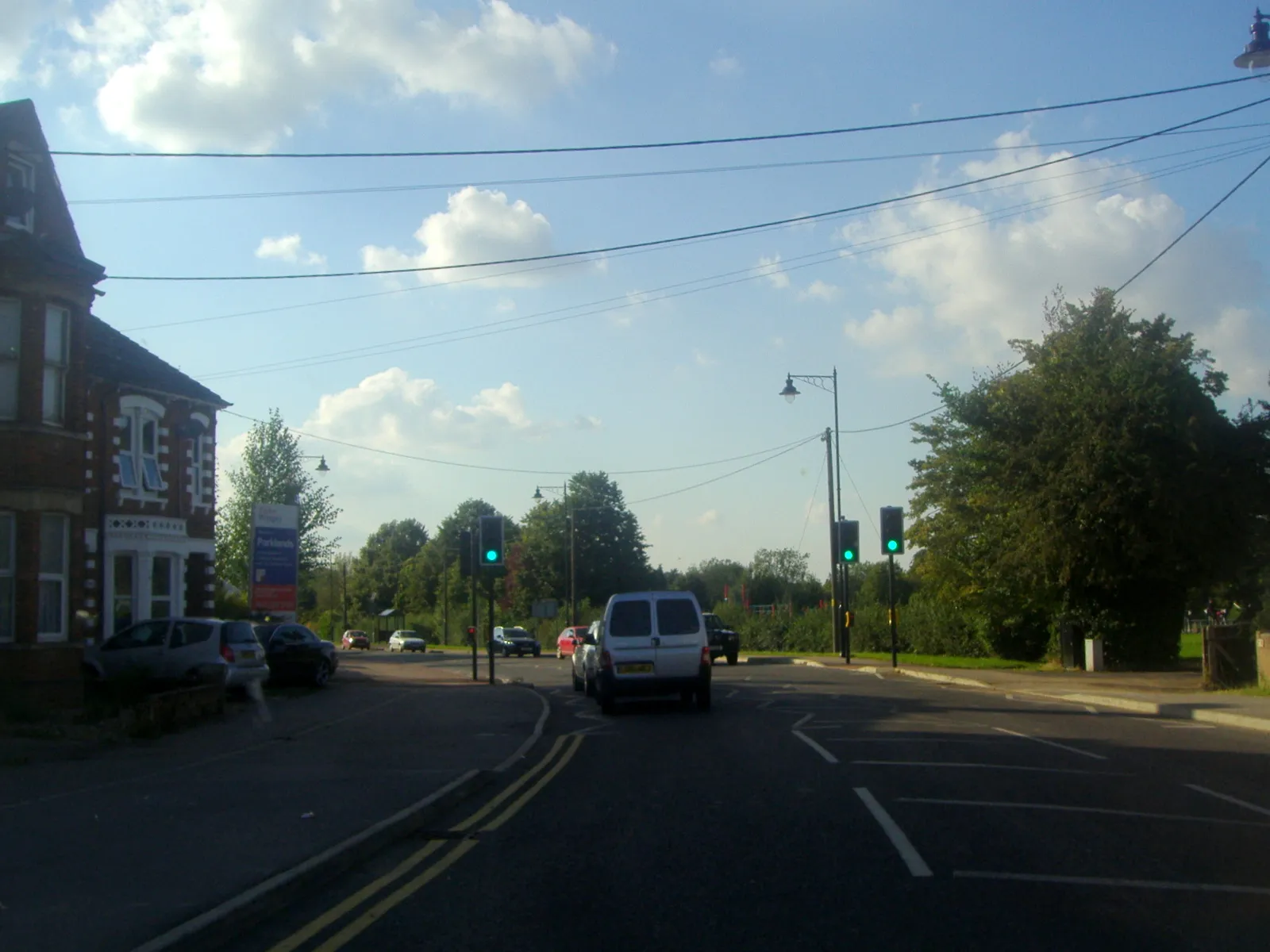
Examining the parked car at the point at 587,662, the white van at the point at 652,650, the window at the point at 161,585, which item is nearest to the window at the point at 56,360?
the white van at the point at 652,650

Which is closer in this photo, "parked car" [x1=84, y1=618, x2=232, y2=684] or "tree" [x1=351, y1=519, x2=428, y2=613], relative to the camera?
"parked car" [x1=84, y1=618, x2=232, y2=684]

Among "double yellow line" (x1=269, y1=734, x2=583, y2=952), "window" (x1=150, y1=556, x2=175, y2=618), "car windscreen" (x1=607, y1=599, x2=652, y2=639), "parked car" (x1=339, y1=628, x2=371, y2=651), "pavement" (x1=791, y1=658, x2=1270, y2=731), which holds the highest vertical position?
"window" (x1=150, y1=556, x2=175, y2=618)

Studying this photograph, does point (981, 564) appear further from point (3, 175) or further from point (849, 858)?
point (849, 858)

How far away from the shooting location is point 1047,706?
73.2ft

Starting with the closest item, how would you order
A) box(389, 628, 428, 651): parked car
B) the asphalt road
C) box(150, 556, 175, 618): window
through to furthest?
the asphalt road → box(150, 556, 175, 618): window → box(389, 628, 428, 651): parked car

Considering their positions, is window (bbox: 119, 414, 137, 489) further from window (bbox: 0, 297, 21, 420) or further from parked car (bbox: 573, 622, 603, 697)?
parked car (bbox: 573, 622, 603, 697)

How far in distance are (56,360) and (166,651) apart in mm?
5651

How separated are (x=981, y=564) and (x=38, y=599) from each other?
85.9 feet

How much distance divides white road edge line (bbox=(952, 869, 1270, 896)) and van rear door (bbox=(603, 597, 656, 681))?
1293 cm

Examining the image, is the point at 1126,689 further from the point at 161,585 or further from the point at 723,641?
the point at 161,585

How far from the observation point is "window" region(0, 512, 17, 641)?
64.1ft

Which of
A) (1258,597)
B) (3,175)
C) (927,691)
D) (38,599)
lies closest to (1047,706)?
(927,691)

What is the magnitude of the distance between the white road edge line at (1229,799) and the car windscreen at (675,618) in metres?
10.0

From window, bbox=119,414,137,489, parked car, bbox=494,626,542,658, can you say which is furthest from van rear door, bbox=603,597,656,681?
parked car, bbox=494,626,542,658
